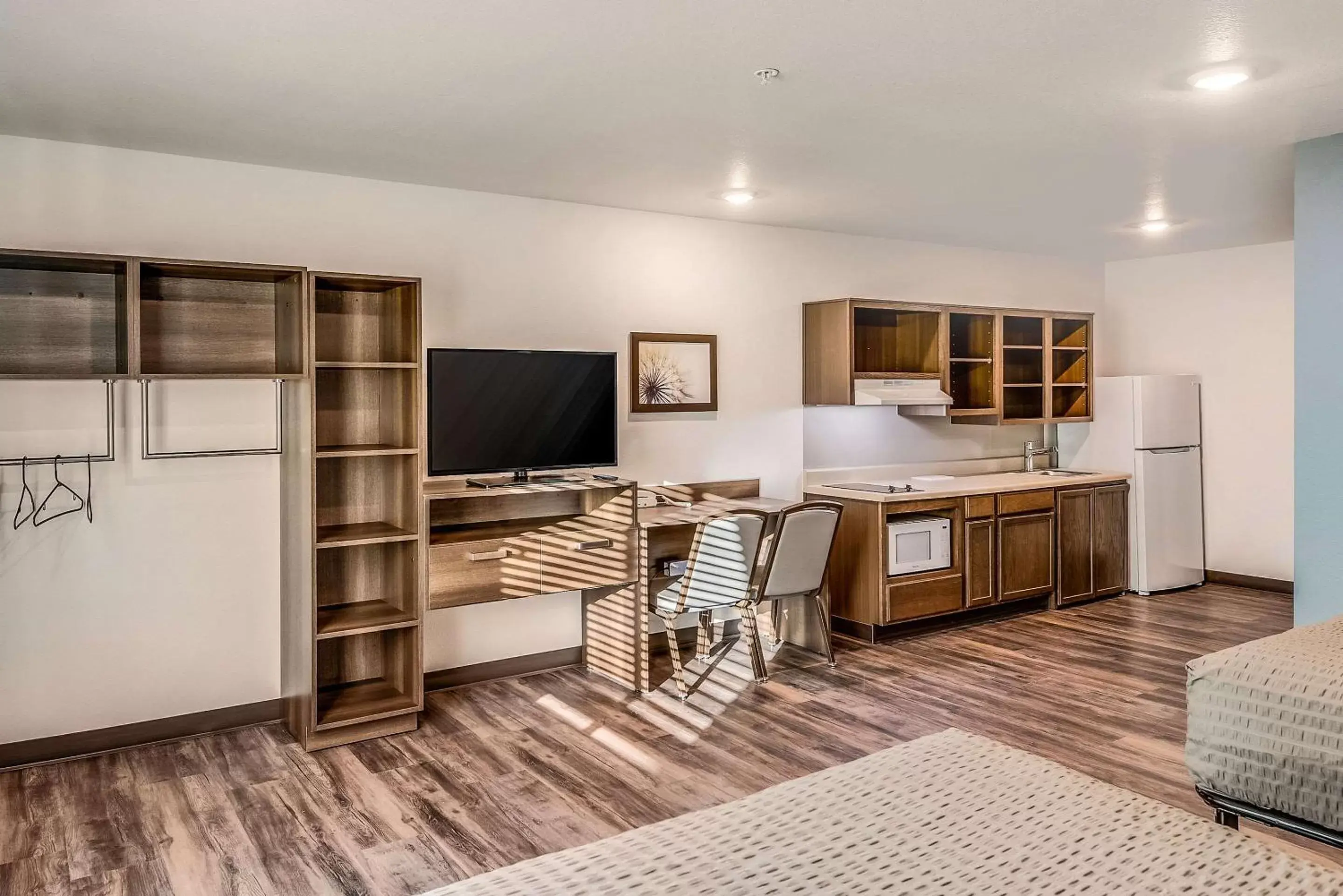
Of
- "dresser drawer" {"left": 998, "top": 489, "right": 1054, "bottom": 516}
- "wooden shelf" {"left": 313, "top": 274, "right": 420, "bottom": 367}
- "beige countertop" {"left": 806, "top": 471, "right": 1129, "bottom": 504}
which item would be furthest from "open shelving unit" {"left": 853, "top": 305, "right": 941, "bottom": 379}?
"wooden shelf" {"left": 313, "top": 274, "right": 420, "bottom": 367}

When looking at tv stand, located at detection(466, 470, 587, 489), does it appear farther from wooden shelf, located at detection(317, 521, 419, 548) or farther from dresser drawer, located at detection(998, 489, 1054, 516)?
dresser drawer, located at detection(998, 489, 1054, 516)

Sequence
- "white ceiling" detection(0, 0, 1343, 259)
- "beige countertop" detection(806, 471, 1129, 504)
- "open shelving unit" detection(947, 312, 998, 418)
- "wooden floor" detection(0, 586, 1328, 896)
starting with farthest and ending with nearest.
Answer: "open shelving unit" detection(947, 312, 998, 418)
"beige countertop" detection(806, 471, 1129, 504)
"wooden floor" detection(0, 586, 1328, 896)
"white ceiling" detection(0, 0, 1343, 259)

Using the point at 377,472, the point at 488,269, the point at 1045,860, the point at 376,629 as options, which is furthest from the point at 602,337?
the point at 1045,860

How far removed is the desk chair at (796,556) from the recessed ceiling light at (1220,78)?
2.28 metres

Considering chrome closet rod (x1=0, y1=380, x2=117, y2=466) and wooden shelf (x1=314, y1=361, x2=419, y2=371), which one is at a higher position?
wooden shelf (x1=314, y1=361, x2=419, y2=371)

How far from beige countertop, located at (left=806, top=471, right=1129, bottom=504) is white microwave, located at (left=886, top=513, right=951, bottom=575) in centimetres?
13

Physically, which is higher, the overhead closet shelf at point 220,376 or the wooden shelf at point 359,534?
the overhead closet shelf at point 220,376

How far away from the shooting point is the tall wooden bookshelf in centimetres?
375

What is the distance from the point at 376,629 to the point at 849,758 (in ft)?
6.34

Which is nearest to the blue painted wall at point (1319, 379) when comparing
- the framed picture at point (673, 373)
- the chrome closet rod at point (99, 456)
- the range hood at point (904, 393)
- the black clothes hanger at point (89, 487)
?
the range hood at point (904, 393)

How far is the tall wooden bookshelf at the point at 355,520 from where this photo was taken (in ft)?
12.3

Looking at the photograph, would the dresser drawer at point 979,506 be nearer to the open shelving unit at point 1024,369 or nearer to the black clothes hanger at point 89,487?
the open shelving unit at point 1024,369

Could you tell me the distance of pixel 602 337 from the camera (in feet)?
16.2

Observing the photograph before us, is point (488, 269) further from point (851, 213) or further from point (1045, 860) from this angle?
point (1045, 860)
